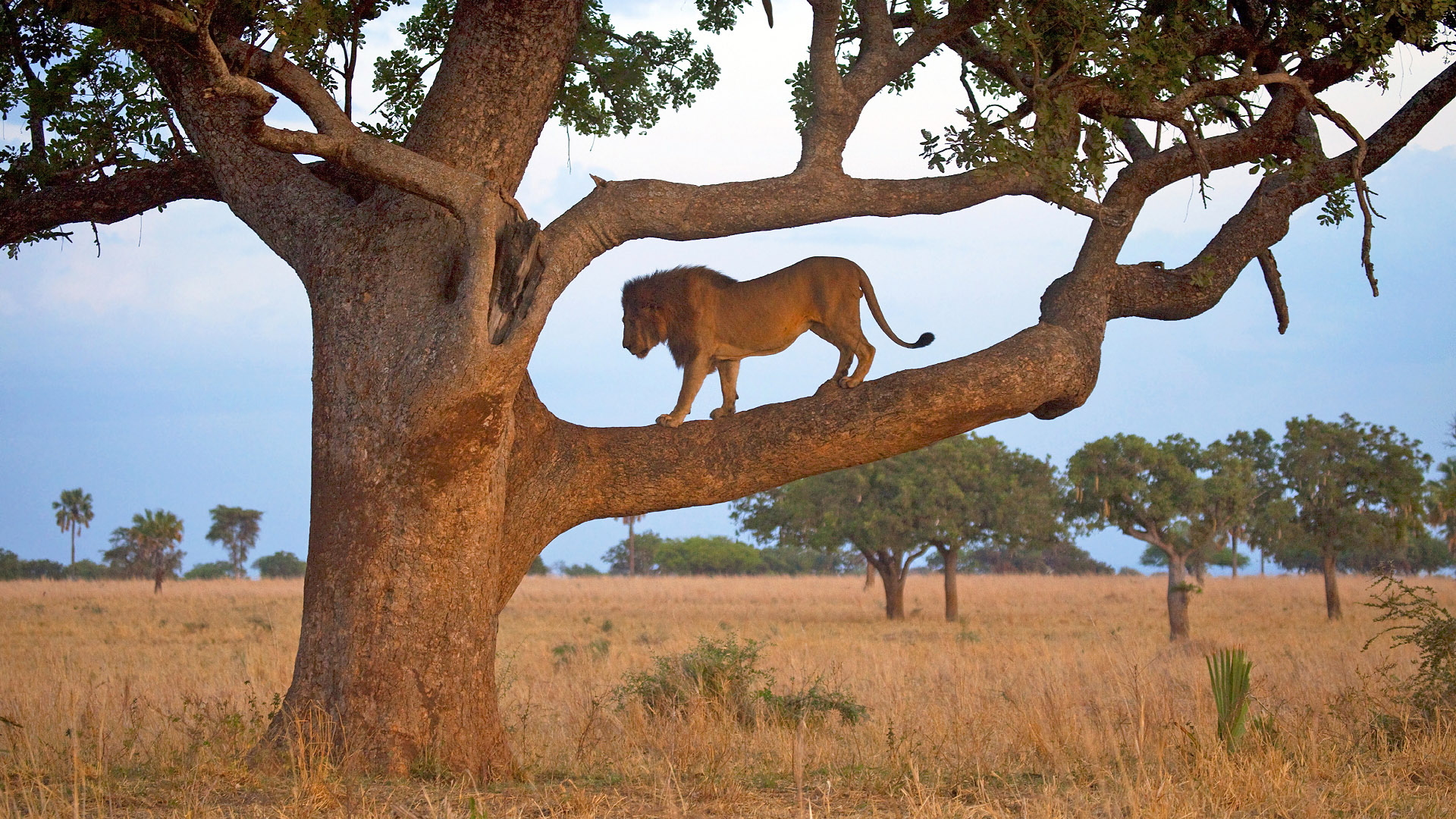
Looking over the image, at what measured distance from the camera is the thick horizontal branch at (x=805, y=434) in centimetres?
665

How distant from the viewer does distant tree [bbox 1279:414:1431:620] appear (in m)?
30.5

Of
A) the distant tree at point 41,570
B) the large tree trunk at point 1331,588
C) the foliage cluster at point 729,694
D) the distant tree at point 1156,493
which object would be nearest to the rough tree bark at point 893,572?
the distant tree at point 1156,493

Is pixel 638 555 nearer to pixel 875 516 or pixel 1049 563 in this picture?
pixel 1049 563

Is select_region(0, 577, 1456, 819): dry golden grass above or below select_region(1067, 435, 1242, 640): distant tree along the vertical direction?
below

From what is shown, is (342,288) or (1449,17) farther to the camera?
(1449,17)

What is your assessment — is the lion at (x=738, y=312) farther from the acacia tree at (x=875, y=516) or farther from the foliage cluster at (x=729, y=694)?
the acacia tree at (x=875, y=516)

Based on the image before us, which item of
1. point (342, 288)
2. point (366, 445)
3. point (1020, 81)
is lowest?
point (366, 445)

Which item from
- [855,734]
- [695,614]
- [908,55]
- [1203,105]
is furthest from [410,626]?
[695,614]

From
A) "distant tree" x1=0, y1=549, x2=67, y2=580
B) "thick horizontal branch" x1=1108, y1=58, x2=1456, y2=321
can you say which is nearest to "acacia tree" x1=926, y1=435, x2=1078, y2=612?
"thick horizontal branch" x1=1108, y1=58, x2=1456, y2=321

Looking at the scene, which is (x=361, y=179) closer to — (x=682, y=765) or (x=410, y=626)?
(x=410, y=626)

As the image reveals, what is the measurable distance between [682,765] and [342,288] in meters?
3.29

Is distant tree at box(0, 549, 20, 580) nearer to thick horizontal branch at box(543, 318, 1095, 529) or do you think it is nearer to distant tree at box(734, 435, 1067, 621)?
distant tree at box(734, 435, 1067, 621)

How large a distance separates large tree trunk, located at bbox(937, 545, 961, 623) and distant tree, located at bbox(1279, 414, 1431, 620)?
975cm

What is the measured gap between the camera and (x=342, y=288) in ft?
20.4
